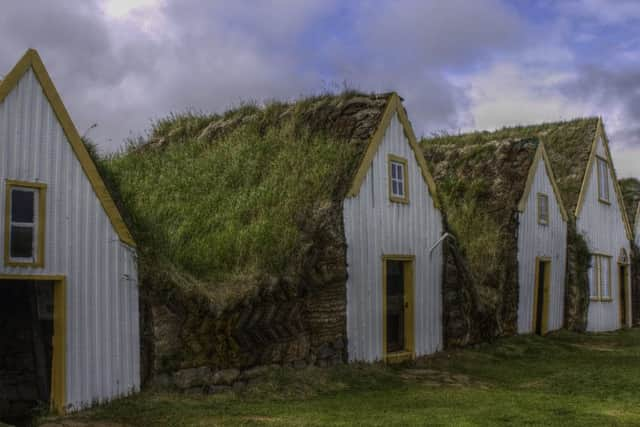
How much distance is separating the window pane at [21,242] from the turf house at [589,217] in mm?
18191

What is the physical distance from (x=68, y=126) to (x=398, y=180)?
8.24 m

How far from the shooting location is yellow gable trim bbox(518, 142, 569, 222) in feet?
75.6

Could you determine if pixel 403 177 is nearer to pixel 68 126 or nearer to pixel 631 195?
pixel 68 126

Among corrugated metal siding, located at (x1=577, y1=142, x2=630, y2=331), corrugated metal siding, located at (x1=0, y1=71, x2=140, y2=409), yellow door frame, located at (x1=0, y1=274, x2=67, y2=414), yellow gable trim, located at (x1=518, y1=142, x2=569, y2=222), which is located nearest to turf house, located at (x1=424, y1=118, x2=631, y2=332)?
corrugated metal siding, located at (x1=577, y1=142, x2=630, y2=331)

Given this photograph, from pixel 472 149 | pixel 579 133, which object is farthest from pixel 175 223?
pixel 579 133

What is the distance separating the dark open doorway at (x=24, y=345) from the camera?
12.1 meters

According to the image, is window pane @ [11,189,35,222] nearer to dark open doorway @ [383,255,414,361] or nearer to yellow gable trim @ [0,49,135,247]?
yellow gable trim @ [0,49,135,247]

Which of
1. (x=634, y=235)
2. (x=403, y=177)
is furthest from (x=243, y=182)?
(x=634, y=235)

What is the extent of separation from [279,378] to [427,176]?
7006mm

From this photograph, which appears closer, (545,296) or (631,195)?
(545,296)

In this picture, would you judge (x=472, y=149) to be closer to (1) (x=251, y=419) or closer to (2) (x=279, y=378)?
(2) (x=279, y=378)

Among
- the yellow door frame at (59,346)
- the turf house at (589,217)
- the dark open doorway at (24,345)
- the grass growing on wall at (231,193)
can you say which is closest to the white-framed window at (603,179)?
the turf house at (589,217)

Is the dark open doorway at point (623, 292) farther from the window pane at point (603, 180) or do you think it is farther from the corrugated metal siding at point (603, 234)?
the window pane at point (603, 180)

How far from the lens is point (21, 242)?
34.1 feet
